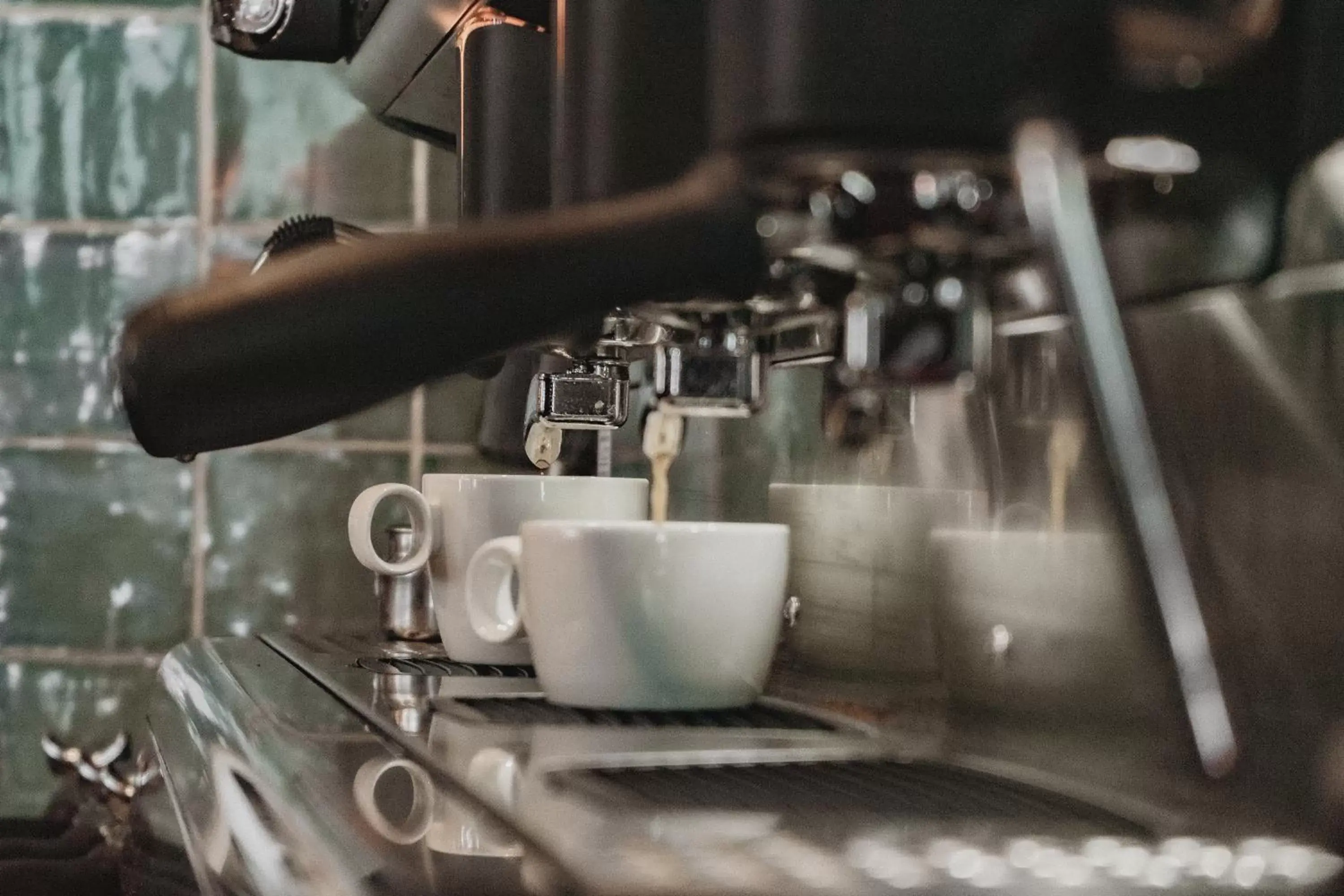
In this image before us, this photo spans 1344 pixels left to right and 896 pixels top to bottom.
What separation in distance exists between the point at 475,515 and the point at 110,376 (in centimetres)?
85

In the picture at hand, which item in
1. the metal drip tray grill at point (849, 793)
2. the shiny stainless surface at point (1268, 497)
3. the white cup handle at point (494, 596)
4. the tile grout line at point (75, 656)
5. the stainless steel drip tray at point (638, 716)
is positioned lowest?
the tile grout line at point (75, 656)

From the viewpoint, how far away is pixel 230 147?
4.65 feet

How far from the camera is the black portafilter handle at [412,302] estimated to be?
299mm

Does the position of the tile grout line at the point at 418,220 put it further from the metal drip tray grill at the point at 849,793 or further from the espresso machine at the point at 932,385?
the metal drip tray grill at the point at 849,793

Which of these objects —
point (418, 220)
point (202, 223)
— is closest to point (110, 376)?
point (202, 223)

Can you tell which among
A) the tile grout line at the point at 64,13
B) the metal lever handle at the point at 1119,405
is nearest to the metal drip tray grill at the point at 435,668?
the metal lever handle at the point at 1119,405

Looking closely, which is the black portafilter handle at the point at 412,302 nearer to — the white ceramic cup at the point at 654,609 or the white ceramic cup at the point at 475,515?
the white ceramic cup at the point at 654,609

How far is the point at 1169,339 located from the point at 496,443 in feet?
2.92

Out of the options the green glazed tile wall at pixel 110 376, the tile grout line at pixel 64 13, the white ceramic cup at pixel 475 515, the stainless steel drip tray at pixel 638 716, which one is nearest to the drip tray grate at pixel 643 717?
the stainless steel drip tray at pixel 638 716

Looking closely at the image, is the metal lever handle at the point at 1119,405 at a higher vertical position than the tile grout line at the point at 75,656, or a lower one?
higher

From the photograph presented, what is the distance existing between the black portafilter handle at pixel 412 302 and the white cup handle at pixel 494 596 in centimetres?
29

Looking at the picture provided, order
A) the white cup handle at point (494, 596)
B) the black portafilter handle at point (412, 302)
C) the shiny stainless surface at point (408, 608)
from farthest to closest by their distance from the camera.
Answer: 1. the shiny stainless surface at point (408, 608)
2. the white cup handle at point (494, 596)
3. the black portafilter handle at point (412, 302)

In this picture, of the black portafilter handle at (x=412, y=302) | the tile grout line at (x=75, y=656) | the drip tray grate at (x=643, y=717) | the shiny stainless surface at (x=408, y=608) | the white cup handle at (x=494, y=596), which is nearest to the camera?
the black portafilter handle at (x=412, y=302)

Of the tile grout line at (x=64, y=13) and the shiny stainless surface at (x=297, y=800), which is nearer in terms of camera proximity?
the shiny stainless surface at (x=297, y=800)
